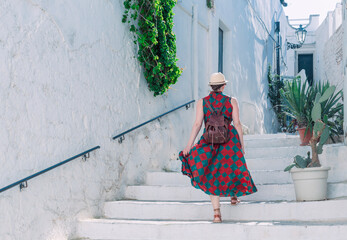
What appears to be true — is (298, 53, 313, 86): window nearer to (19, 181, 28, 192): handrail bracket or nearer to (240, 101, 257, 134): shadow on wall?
(240, 101, 257, 134): shadow on wall

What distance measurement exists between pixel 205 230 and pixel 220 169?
519mm

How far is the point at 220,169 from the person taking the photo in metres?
4.16

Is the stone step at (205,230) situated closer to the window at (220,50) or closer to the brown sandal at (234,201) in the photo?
the brown sandal at (234,201)

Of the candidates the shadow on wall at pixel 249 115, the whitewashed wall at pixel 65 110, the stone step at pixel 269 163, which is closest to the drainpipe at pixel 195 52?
the whitewashed wall at pixel 65 110

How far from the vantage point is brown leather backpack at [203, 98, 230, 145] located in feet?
13.5

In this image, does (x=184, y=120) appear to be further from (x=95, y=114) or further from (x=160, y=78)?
(x=95, y=114)

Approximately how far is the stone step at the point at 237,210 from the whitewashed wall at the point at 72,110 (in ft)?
0.97

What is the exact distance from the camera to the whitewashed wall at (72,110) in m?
3.61

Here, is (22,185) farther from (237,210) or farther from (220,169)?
(237,210)

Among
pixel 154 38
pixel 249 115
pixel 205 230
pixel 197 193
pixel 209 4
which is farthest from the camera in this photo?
pixel 249 115

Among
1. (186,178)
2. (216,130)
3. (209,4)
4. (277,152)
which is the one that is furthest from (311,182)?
(209,4)

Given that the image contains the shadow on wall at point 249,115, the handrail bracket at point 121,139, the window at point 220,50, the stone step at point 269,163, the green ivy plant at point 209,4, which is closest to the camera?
the handrail bracket at point 121,139

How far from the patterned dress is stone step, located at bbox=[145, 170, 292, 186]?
0.90 meters

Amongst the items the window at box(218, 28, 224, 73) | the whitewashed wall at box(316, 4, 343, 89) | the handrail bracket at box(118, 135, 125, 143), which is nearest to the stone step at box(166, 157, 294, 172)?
the handrail bracket at box(118, 135, 125, 143)
